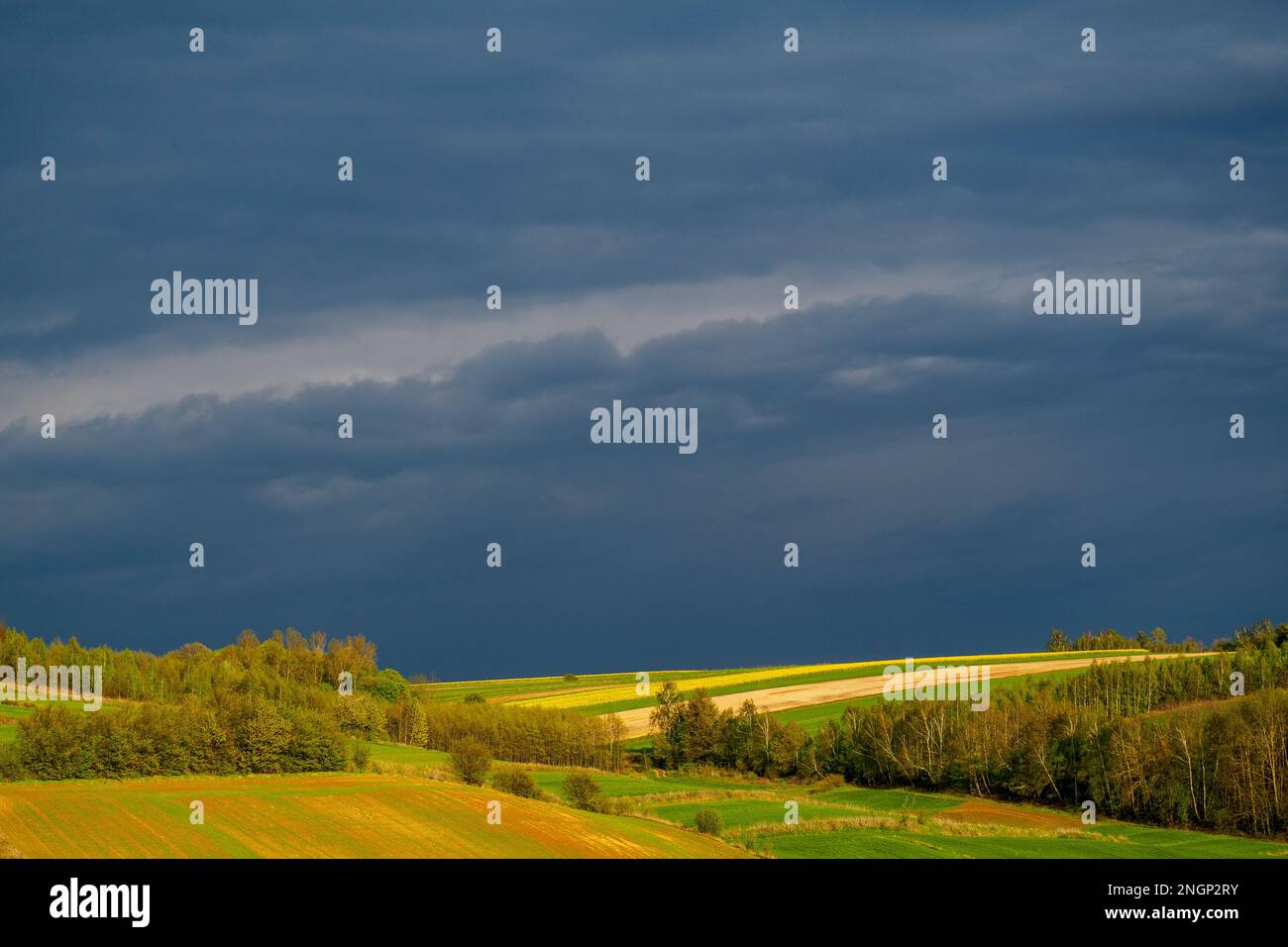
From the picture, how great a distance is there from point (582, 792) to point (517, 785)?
6724 mm

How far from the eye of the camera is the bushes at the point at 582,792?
84250mm

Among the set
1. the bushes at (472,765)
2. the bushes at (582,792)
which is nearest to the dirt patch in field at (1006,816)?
the bushes at (582,792)

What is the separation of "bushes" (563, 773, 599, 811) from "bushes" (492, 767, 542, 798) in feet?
12.1

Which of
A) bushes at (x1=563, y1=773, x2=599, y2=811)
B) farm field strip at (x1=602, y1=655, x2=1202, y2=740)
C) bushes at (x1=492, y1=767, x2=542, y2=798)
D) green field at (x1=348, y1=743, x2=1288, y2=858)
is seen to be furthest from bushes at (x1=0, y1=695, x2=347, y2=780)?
farm field strip at (x1=602, y1=655, x2=1202, y2=740)

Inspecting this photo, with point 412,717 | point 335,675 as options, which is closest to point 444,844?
point 412,717

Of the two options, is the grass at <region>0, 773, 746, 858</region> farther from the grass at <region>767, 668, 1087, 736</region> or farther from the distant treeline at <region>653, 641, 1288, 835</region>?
the grass at <region>767, 668, 1087, 736</region>

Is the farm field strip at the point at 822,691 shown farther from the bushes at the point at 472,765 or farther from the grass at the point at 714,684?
the bushes at the point at 472,765

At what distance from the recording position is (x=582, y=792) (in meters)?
85.3

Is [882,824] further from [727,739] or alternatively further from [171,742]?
[727,739]

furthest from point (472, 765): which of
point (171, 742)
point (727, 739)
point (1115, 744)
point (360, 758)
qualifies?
point (1115, 744)

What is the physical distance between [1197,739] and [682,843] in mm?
43706

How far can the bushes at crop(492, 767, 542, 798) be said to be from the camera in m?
90.0
